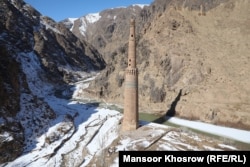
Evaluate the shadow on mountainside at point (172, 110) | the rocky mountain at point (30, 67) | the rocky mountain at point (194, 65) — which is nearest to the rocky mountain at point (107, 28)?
the rocky mountain at point (30, 67)

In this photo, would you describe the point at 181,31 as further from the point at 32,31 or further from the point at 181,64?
the point at 32,31

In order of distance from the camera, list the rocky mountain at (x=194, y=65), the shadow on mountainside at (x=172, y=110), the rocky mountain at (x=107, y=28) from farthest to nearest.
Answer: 1. the rocky mountain at (x=107, y=28)
2. the shadow on mountainside at (x=172, y=110)
3. the rocky mountain at (x=194, y=65)

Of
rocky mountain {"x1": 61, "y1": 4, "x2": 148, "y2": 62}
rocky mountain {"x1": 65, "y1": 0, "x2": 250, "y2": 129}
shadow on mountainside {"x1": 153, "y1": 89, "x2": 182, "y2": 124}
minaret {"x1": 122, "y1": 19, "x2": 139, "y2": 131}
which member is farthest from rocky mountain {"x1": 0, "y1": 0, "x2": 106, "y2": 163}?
rocky mountain {"x1": 61, "y1": 4, "x2": 148, "y2": 62}

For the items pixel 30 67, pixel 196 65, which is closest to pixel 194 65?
pixel 196 65

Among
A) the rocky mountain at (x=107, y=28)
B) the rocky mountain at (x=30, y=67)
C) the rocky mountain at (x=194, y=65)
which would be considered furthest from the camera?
the rocky mountain at (x=107, y=28)

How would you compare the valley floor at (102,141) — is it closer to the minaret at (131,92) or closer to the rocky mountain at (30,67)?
the minaret at (131,92)

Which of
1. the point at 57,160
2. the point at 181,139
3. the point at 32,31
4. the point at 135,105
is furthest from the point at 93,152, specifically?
the point at 32,31

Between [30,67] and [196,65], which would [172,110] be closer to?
[196,65]
